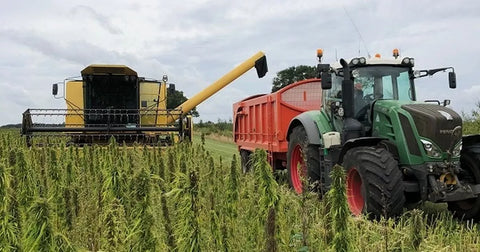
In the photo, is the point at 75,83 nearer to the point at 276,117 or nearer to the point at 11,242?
the point at 276,117

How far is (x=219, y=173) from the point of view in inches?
229

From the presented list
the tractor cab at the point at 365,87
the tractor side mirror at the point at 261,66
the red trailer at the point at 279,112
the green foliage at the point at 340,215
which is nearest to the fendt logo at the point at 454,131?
the tractor cab at the point at 365,87

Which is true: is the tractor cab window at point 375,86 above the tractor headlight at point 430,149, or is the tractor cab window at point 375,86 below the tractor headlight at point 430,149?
above

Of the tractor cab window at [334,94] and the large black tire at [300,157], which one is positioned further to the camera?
the large black tire at [300,157]

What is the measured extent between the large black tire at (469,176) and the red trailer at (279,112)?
3508 mm

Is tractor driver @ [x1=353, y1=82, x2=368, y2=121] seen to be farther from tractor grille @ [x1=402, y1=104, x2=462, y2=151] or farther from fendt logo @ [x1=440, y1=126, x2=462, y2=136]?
fendt logo @ [x1=440, y1=126, x2=462, y2=136]

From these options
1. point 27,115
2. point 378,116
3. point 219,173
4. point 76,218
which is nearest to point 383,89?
point 378,116

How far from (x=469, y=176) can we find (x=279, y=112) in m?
3.82

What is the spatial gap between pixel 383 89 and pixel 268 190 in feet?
12.4

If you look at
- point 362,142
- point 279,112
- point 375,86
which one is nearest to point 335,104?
point 375,86

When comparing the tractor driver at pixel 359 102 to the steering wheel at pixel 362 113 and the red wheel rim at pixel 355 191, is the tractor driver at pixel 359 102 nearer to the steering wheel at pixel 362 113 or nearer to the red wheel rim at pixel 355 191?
the steering wheel at pixel 362 113

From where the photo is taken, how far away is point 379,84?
670 centimetres

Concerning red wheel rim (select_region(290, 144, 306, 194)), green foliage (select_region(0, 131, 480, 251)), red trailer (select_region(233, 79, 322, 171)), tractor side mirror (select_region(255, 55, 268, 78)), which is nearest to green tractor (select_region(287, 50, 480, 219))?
green foliage (select_region(0, 131, 480, 251))

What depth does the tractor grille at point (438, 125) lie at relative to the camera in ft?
18.2
